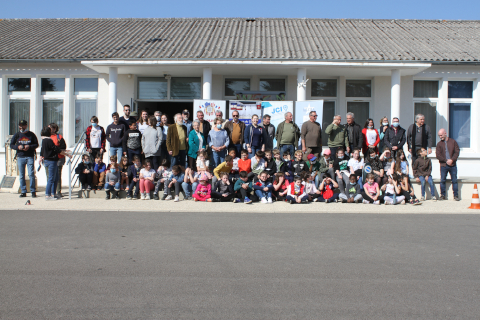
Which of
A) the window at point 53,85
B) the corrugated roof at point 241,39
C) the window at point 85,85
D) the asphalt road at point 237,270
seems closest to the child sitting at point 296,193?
the asphalt road at point 237,270

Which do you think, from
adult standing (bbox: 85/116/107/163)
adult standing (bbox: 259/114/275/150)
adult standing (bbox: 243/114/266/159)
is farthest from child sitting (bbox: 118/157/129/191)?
adult standing (bbox: 259/114/275/150)

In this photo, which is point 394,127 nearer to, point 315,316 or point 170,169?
point 170,169

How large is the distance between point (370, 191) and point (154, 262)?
718 centimetres

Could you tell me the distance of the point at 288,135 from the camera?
11812 millimetres

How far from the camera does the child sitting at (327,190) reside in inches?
425

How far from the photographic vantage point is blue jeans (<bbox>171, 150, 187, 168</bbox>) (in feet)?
38.1

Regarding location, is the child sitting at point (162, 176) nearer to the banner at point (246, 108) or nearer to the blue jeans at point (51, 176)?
the blue jeans at point (51, 176)

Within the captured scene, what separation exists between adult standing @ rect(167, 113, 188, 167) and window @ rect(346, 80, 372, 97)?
6.81 metres

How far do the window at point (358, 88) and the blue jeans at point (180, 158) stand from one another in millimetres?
6859

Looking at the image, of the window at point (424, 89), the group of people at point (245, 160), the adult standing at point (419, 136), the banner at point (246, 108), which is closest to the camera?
the group of people at point (245, 160)

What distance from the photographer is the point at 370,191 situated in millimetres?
10797

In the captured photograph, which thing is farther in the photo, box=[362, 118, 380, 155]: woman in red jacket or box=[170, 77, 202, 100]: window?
box=[170, 77, 202, 100]: window

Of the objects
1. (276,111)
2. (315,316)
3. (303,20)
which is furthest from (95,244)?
(303,20)

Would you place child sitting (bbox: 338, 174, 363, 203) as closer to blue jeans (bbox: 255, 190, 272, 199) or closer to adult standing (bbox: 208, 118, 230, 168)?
blue jeans (bbox: 255, 190, 272, 199)
